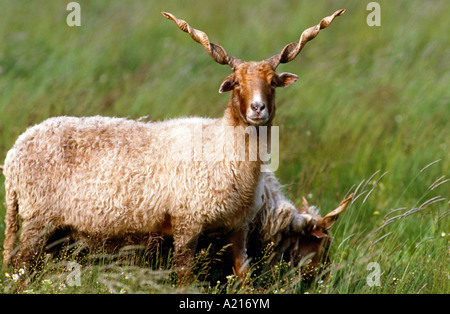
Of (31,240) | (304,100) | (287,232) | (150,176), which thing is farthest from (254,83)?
(304,100)

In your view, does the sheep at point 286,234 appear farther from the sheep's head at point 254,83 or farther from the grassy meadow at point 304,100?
the sheep's head at point 254,83

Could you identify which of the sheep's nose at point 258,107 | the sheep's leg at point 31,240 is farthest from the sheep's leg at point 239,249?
the sheep's leg at point 31,240

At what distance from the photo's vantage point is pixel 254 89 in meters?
5.30

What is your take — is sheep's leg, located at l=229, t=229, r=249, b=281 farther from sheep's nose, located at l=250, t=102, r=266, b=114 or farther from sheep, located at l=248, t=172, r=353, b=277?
sheep's nose, located at l=250, t=102, r=266, b=114

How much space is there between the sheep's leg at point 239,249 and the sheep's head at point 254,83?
0.88m

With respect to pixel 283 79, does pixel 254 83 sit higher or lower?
lower

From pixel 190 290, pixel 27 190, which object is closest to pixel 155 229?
pixel 190 290

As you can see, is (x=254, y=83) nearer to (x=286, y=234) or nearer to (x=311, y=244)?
(x=286, y=234)

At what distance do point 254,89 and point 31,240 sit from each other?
84.0 inches

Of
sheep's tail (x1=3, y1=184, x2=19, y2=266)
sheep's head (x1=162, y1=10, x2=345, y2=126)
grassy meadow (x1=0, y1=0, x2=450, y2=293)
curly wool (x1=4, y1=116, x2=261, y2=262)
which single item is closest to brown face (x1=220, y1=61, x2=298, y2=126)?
sheep's head (x1=162, y1=10, x2=345, y2=126)

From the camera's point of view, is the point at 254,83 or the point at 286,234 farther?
the point at 286,234

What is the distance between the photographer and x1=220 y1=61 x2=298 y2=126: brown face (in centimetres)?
521

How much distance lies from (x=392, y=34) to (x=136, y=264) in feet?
27.5

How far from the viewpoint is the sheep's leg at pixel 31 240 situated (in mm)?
5727
